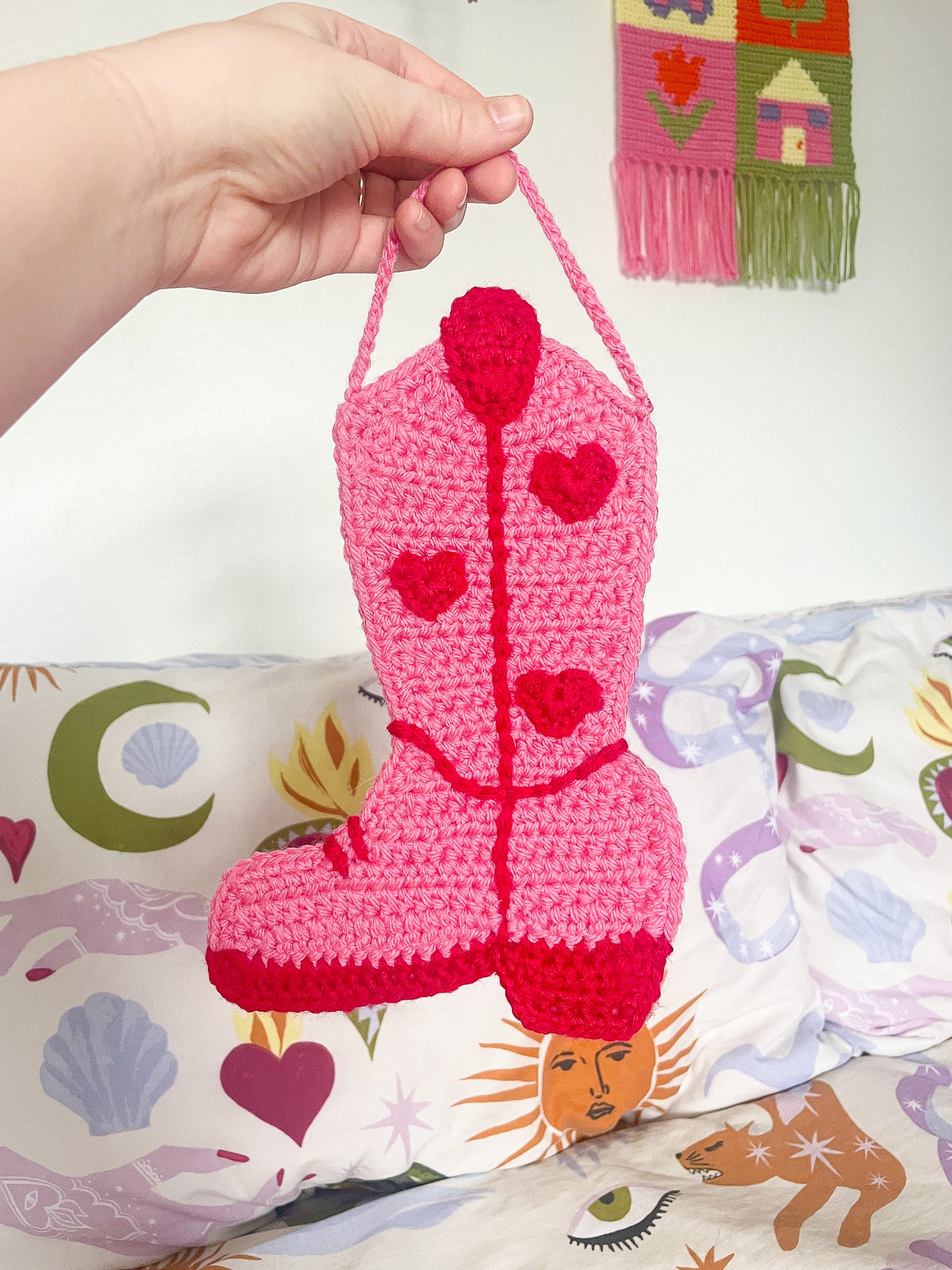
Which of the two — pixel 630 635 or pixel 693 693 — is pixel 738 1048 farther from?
pixel 630 635

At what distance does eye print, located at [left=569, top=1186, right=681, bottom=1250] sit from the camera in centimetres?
82

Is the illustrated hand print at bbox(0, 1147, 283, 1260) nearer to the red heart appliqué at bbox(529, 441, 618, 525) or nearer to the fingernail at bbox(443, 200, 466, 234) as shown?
the red heart appliqué at bbox(529, 441, 618, 525)

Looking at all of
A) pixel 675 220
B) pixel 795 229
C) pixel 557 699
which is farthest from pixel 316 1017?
pixel 795 229

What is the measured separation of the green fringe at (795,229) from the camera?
4.58 feet

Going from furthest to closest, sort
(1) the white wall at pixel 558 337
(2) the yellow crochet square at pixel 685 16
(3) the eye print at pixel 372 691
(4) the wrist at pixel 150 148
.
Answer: (2) the yellow crochet square at pixel 685 16
(1) the white wall at pixel 558 337
(3) the eye print at pixel 372 691
(4) the wrist at pixel 150 148

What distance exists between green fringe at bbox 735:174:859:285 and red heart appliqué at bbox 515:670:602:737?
1.06m

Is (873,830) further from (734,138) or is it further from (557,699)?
(734,138)

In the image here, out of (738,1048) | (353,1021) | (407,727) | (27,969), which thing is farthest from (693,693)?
(27,969)

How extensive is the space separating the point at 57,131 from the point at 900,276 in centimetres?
149

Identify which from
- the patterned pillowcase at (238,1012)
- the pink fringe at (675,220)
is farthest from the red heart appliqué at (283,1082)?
the pink fringe at (675,220)

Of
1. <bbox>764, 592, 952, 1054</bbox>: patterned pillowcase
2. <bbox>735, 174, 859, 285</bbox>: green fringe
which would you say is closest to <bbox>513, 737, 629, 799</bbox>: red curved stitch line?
<bbox>764, 592, 952, 1054</bbox>: patterned pillowcase

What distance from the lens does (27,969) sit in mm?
838

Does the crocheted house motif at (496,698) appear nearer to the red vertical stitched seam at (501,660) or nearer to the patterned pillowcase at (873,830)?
the red vertical stitched seam at (501,660)

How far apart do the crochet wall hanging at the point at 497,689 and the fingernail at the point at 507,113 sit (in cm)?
2
